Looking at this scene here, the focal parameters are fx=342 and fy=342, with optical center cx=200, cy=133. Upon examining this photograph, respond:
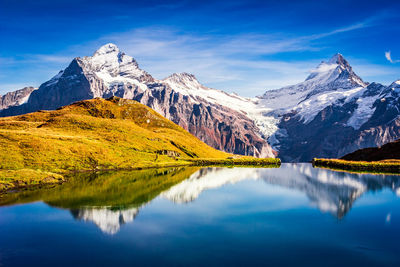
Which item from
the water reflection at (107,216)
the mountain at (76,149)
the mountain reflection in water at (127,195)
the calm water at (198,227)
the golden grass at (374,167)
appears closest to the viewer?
Answer: the calm water at (198,227)

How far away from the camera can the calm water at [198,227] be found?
3941cm

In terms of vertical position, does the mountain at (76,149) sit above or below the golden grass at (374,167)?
above

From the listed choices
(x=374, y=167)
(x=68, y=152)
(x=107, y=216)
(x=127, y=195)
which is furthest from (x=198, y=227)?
(x=374, y=167)

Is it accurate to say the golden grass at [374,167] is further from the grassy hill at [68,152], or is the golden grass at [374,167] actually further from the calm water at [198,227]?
the grassy hill at [68,152]

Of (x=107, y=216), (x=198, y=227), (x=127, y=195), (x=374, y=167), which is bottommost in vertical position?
(x=198, y=227)

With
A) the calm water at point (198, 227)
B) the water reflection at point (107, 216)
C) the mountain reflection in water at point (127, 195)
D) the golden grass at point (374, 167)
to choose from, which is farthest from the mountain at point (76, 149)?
the golden grass at point (374, 167)

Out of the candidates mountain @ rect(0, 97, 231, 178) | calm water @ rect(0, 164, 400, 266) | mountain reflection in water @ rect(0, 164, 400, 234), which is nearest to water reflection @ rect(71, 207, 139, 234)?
mountain reflection in water @ rect(0, 164, 400, 234)

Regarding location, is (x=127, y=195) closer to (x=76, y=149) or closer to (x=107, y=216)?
(x=107, y=216)

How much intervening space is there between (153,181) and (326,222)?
6179cm

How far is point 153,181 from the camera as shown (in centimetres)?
10631

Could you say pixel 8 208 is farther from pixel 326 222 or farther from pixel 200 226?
pixel 326 222

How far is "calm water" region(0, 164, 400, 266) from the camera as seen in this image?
39.4 metres

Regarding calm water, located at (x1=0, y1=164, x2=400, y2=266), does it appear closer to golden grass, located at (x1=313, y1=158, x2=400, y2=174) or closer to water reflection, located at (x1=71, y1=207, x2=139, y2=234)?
water reflection, located at (x1=71, y1=207, x2=139, y2=234)

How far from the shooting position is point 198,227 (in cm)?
5250
